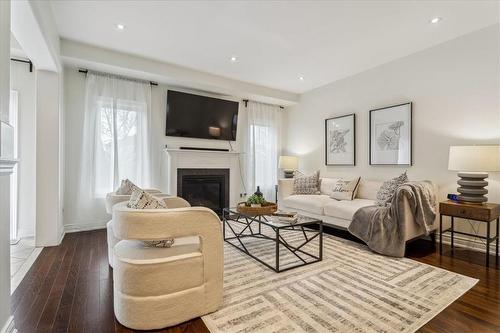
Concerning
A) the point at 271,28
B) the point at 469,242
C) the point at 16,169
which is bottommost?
the point at 469,242

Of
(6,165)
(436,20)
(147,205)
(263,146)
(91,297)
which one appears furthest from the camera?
(263,146)

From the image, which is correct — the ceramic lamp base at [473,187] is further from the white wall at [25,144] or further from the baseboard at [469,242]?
the white wall at [25,144]

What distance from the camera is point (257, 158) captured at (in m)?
5.69

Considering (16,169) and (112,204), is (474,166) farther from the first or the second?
(16,169)

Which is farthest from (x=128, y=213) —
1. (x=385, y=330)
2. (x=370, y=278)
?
(x=370, y=278)

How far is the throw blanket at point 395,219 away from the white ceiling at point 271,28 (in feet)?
6.30

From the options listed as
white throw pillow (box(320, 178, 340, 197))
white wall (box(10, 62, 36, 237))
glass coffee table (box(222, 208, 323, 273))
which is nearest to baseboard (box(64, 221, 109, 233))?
white wall (box(10, 62, 36, 237))

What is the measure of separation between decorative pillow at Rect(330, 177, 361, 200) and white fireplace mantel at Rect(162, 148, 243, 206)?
1.99m

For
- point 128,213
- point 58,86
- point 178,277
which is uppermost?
point 58,86

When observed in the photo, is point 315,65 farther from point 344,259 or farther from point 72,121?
point 72,121

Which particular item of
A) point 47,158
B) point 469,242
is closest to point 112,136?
point 47,158

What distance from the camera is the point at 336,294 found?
6.72 ft

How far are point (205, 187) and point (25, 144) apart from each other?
2.77 m

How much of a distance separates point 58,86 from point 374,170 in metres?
4.80
